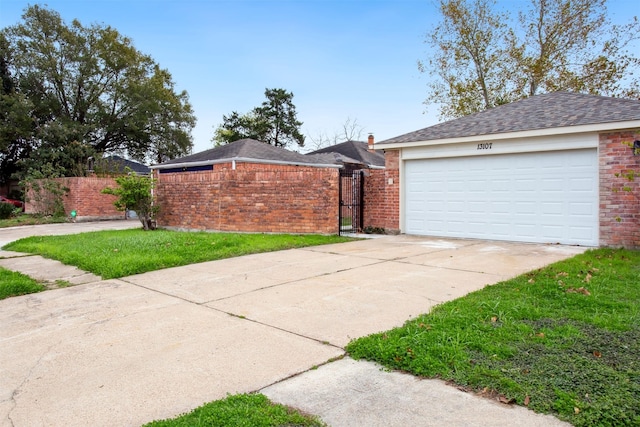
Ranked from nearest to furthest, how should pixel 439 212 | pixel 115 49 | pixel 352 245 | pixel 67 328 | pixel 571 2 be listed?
pixel 67 328
pixel 352 245
pixel 439 212
pixel 571 2
pixel 115 49

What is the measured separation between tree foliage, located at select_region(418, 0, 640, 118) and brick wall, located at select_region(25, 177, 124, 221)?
18.3 m

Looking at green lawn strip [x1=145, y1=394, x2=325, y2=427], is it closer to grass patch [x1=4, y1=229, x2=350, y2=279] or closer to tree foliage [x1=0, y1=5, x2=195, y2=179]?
grass patch [x1=4, y1=229, x2=350, y2=279]

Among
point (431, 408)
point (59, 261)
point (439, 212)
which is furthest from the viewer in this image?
point (439, 212)

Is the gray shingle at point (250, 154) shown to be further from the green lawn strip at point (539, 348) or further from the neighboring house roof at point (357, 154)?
the green lawn strip at point (539, 348)

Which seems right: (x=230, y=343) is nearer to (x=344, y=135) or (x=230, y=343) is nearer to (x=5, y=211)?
(x=5, y=211)

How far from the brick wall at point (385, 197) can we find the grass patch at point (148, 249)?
5.72ft

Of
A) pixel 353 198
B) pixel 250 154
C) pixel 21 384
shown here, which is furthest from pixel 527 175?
pixel 250 154

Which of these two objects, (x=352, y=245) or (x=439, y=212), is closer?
(x=352, y=245)

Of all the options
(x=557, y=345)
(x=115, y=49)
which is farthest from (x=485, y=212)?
(x=115, y=49)

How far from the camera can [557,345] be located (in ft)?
11.8

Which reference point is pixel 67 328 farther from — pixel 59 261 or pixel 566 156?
pixel 566 156

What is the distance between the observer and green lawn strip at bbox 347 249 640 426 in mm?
2797

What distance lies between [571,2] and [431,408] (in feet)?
83.8

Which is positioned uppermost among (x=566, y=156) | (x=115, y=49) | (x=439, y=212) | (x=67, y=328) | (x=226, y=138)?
(x=115, y=49)
